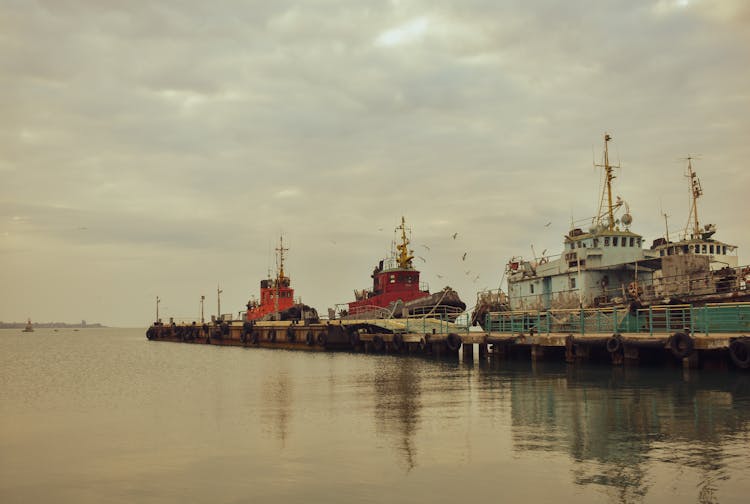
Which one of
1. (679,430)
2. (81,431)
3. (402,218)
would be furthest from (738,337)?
(402,218)

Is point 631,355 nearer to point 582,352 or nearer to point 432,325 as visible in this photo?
point 582,352

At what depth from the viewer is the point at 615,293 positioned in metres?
45.6

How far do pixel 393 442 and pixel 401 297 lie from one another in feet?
166

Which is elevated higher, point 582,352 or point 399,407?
point 582,352

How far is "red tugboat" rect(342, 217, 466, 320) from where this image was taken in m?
60.7

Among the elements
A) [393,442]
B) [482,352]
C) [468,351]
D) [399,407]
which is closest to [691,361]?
[399,407]

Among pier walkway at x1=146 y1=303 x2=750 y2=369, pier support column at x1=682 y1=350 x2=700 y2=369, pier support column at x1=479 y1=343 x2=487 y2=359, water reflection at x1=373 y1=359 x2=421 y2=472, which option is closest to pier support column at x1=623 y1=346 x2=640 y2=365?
pier walkway at x1=146 y1=303 x2=750 y2=369

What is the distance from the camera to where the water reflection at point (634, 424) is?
1388 centimetres

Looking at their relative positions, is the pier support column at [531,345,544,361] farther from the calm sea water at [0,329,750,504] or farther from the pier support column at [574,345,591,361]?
the calm sea water at [0,329,750,504]

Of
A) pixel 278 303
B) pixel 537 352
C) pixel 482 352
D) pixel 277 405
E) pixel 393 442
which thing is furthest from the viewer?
pixel 278 303

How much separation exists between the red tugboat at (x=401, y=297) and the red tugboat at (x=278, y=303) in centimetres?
927

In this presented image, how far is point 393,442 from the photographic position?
17.7m

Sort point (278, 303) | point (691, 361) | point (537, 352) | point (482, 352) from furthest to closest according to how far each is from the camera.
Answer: point (278, 303) → point (482, 352) → point (537, 352) → point (691, 361)

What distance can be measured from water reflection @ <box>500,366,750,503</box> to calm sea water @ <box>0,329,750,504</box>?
0.07 meters
